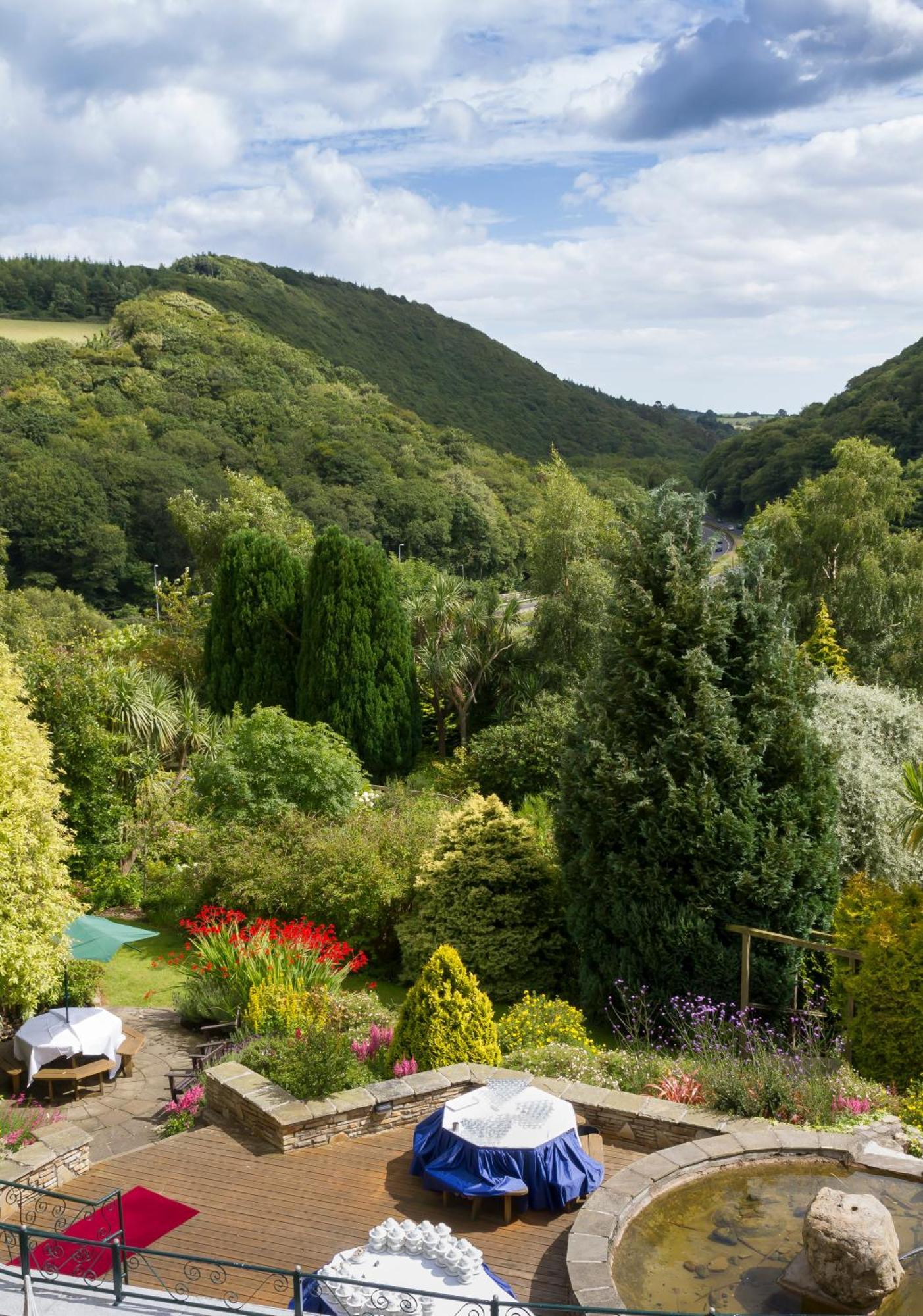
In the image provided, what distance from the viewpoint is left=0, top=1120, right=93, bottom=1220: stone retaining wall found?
8.36 m

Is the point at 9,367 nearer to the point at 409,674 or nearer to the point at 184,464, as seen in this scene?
the point at 184,464

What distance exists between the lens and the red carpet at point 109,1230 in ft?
23.7

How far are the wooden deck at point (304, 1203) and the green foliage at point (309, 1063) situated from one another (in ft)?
1.63

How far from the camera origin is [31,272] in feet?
309

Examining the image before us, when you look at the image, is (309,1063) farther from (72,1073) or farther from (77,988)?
(77,988)

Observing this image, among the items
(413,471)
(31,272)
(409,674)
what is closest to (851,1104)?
(409,674)

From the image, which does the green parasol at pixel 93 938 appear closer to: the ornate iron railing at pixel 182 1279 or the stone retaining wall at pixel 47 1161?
the stone retaining wall at pixel 47 1161

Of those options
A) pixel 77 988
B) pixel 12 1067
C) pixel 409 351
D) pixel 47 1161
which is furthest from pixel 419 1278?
pixel 409 351

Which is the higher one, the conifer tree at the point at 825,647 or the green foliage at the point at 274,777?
the conifer tree at the point at 825,647

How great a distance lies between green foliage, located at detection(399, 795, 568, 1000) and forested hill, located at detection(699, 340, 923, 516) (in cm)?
2207

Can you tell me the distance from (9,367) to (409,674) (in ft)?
182

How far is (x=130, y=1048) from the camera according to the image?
460 inches

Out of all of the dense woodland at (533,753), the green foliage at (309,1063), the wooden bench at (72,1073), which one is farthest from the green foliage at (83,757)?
the green foliage at (309,1063)

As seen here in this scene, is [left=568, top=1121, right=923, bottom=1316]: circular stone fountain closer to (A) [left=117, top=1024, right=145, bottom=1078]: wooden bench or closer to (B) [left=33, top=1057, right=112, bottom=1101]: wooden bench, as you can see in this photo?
(B) [left=33, top=1057, right=112, bottom=1101]: wooden bench
